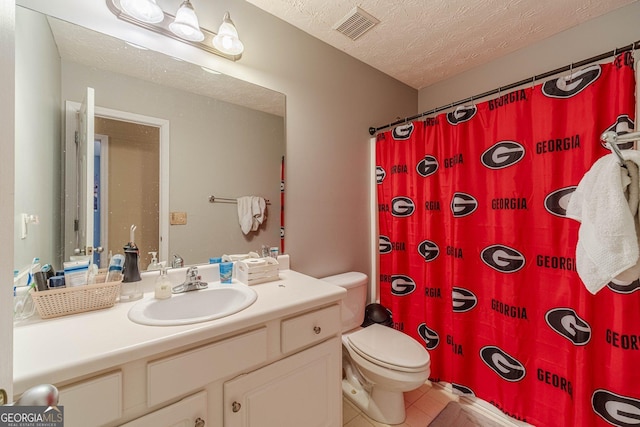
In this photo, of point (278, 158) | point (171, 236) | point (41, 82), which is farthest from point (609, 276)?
point (41, 82)

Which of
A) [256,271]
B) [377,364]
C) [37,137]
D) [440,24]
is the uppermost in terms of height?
Result: [440,24]

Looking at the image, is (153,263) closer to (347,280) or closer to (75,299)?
(75,299)

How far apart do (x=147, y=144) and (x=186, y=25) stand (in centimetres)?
56

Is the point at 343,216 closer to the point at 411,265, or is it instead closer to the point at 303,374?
the point at 411,265

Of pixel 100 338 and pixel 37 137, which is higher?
pixel 37 137

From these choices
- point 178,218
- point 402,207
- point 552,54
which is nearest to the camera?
point 178,218

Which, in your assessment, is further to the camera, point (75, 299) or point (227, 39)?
point (227, 39)

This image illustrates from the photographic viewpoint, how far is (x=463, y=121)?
61.2 inches

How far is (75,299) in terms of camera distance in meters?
0.89

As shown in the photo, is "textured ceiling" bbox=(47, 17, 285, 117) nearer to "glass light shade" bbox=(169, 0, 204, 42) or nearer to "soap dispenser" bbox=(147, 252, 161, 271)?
"glass light shade" bbox=(169, 0, 204, 42)

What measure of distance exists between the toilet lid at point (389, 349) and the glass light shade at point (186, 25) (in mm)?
1774

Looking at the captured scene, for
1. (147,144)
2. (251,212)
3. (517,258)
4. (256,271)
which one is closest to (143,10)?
(147,144)

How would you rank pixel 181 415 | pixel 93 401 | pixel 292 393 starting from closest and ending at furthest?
pixel 93 401 < pixel 181 415 < pixel 292 393

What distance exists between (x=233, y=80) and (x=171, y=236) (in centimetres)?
87
